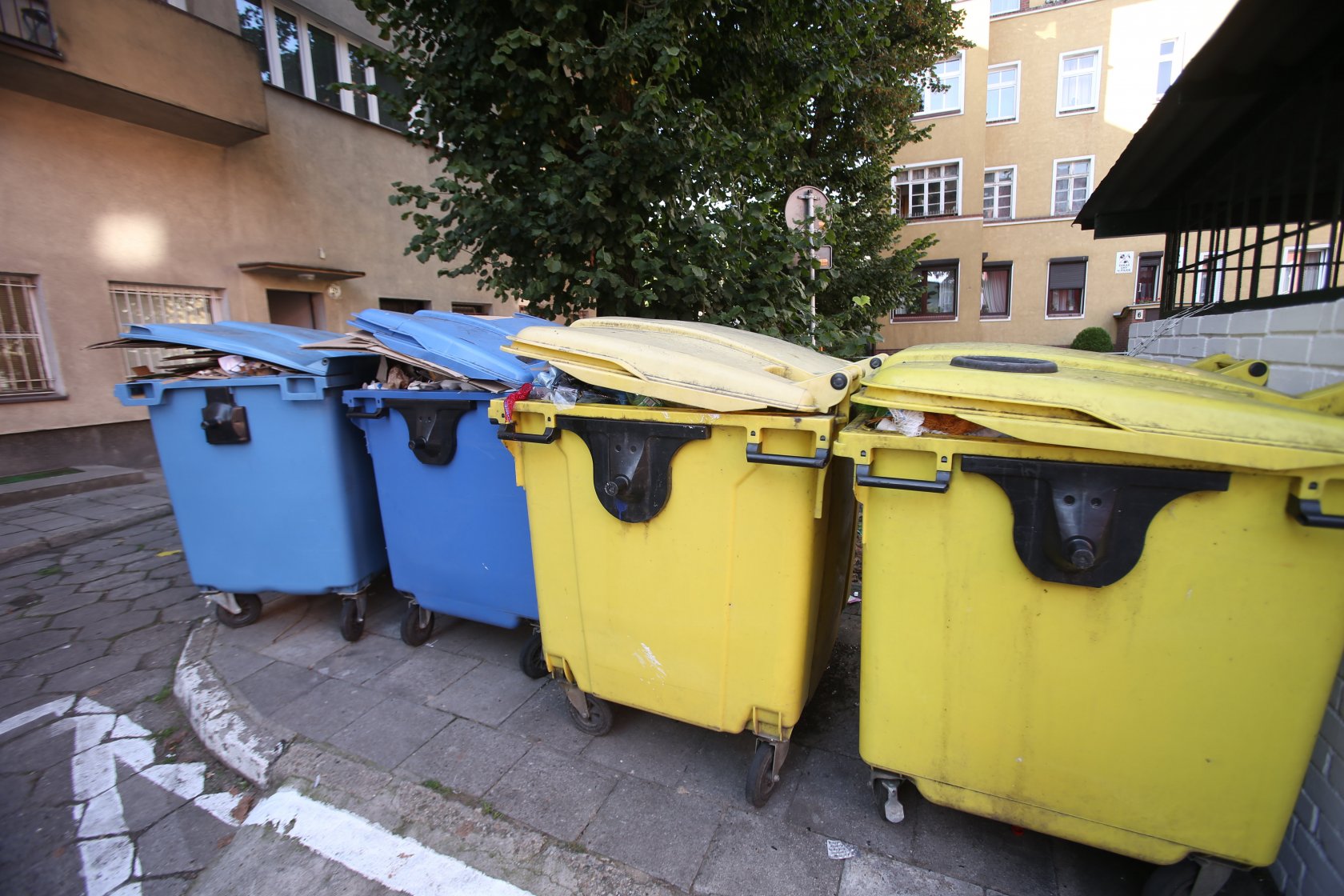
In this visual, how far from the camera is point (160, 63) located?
21.7 ft

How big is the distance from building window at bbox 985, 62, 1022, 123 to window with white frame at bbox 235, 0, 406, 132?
20.2 meters

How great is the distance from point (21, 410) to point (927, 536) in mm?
9137

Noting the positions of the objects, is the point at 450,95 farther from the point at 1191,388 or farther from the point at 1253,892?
the point at 1253,892

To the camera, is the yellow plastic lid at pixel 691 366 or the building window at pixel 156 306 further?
the building window at pixel 156 306

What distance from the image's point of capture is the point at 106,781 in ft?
7.72

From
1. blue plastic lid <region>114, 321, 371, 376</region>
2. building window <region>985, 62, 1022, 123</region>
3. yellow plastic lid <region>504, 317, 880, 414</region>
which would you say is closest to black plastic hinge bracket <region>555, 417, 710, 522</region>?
yellow plastic lid <region>504, 317, 880, 414</region>

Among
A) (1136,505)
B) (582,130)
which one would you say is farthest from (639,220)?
(1136,505)

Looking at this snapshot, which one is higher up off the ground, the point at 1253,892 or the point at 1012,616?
the point at 1012,616

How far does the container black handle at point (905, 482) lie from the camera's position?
157cm

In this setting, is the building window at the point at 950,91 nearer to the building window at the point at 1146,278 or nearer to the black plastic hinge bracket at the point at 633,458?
the building window at the point at 1146,278

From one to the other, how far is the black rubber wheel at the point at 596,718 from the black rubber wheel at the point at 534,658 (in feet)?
1.34

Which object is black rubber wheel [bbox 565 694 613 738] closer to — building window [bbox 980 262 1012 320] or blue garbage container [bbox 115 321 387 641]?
blue garbage container [bbox 115 321 387 641]

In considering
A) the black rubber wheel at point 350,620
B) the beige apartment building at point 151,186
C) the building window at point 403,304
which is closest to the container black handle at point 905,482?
the black rubber wheel at point 350,620

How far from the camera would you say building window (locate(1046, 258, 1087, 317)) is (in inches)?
786
